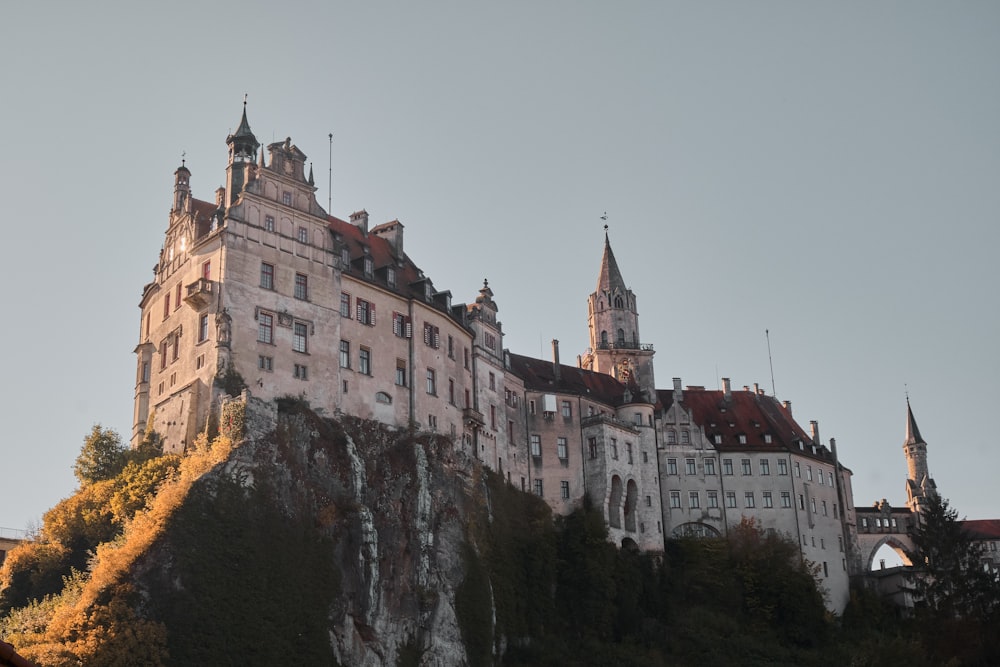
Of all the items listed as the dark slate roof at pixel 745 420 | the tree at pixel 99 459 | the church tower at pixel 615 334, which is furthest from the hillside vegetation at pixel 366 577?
the church tower at pixel 615 334

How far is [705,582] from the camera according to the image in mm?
83875

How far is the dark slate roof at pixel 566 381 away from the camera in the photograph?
8512cm

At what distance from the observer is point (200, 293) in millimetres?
61688

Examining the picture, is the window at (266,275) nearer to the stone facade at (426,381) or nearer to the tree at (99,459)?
the stone facade at (426,381)

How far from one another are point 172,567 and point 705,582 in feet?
145

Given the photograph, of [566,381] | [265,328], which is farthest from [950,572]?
[265,328]

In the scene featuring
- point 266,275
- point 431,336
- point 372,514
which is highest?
point 266,275

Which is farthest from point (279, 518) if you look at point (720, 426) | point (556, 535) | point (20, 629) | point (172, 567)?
point (720, 426)

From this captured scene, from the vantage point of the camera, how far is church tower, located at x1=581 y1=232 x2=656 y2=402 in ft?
332

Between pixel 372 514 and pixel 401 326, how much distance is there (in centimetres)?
1308

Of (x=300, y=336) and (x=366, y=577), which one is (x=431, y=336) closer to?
(x=300, y=336)

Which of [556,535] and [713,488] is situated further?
[713,488]

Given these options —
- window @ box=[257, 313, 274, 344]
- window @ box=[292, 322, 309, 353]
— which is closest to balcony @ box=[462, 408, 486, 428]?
window @ box=[292, 322, 309, 353]

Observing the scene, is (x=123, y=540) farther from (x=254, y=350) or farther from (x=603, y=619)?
(x=603, y=619)
